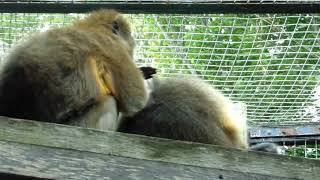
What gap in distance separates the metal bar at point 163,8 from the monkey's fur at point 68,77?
470mm

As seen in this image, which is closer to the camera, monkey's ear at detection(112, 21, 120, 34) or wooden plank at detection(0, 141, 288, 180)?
wooden plank at detection(0, 141, 288, 180)

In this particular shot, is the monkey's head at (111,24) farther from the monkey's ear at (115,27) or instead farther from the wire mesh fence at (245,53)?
the wire mesh fence at (245,53)

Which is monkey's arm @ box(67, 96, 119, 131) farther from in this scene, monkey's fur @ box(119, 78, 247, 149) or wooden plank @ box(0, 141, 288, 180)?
wooden plank @ box(0, 141, 288, 180)

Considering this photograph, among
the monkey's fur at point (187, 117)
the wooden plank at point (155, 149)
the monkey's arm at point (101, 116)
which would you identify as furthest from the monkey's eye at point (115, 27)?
the wooden plank at point (155, 149)

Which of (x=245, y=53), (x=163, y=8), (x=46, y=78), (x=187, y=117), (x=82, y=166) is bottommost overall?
(x=82, y=166)

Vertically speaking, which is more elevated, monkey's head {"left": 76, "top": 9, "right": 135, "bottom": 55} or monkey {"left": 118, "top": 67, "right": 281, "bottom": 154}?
monkey's head {"left": 76, "top": 9, "right": 135, "bottom": 55}

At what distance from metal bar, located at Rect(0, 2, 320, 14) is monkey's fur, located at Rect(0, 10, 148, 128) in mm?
470

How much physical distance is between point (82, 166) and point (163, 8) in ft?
6.18

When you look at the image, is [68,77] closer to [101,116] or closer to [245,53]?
[101,116]

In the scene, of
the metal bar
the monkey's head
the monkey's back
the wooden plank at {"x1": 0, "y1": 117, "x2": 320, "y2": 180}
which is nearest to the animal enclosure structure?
the metal bar

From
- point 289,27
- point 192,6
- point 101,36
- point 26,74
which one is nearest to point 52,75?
point 26,74

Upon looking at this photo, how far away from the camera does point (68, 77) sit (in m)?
2.98

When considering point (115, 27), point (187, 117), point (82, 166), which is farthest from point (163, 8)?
point (82, 166)

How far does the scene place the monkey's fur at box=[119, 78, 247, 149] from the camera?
3285mm
